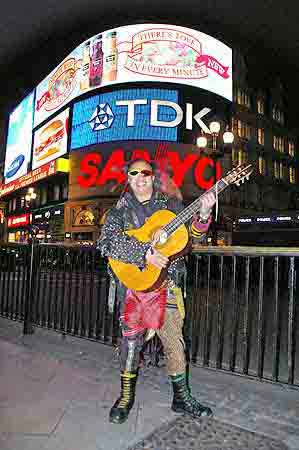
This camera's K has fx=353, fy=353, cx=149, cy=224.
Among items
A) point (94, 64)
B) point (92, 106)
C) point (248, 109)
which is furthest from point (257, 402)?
point (248, 109)

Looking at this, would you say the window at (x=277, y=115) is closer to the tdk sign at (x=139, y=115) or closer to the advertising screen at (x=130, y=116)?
the tdk sign at (x=139, y=115)

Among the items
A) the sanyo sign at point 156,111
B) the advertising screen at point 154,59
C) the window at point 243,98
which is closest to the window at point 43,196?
the advertising screen at point 154,59

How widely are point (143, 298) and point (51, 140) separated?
1514 inches

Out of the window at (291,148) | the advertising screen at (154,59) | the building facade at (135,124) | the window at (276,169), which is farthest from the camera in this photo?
the window at (291,148)

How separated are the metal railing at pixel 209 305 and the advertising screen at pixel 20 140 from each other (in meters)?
39.9

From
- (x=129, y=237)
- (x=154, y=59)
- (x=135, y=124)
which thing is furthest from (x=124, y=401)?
(x=154, y=59)

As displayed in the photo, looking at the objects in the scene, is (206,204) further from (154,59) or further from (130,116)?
(154,59)

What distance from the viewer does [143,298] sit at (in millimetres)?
2795

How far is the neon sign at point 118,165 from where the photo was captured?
101 ft

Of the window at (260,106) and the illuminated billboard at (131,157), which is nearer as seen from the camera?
the illuminated billboard at (131,157)

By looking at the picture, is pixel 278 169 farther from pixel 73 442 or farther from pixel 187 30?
pixel 73 442

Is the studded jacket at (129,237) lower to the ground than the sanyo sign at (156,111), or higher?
lower

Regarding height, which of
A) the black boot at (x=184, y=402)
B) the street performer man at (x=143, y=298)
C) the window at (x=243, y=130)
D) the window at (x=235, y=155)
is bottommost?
the black boot at (x=184, y=402)

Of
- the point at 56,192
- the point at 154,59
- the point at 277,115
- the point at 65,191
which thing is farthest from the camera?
the point at 277,115
